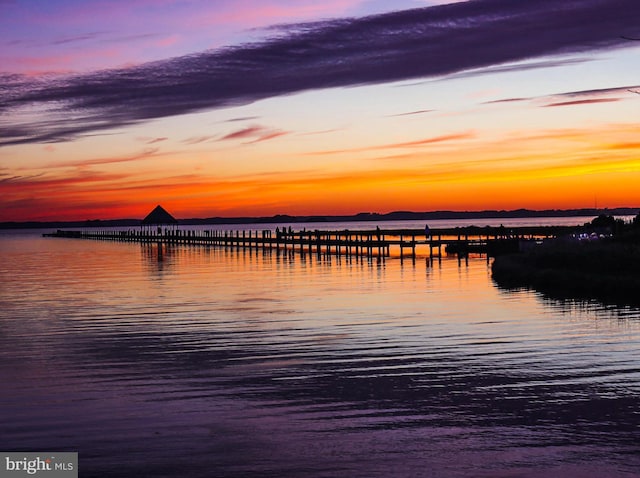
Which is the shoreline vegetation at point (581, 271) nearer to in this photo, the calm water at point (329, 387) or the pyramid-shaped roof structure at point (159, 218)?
the calm water at point (329, 387)

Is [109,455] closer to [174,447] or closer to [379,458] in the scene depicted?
[174,447]

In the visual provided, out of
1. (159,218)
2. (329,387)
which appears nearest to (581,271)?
(329,387)

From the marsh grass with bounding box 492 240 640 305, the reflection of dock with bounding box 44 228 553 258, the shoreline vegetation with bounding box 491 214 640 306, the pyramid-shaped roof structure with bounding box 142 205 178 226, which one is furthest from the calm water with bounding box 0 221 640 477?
the pyramid-shaped roof structure with bounding box 142 205 178 226

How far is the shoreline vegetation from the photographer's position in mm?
31250

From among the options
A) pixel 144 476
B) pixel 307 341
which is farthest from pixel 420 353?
pixel 144 476

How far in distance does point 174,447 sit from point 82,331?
13653mm

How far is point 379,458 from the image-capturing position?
35.1ft

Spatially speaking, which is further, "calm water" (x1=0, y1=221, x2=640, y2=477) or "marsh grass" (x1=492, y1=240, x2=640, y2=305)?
"marsh grass" (x1=492, y1=240, x2=640, y2=305)

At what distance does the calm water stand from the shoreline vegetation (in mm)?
3072

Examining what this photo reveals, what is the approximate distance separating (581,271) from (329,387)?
23.4m

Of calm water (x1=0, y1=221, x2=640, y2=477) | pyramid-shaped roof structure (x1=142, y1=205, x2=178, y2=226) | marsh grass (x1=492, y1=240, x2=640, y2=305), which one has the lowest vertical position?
calm water (x1=0, y1=221, x2=640, y2=477)

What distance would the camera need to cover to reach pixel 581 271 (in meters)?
35.9

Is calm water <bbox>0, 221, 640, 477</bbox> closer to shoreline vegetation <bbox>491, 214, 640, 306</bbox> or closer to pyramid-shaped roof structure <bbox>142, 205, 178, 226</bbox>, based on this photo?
shoreline vegetation <bbox>491, 214, 640, 306</bbox>

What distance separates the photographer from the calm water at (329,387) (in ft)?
35.3
